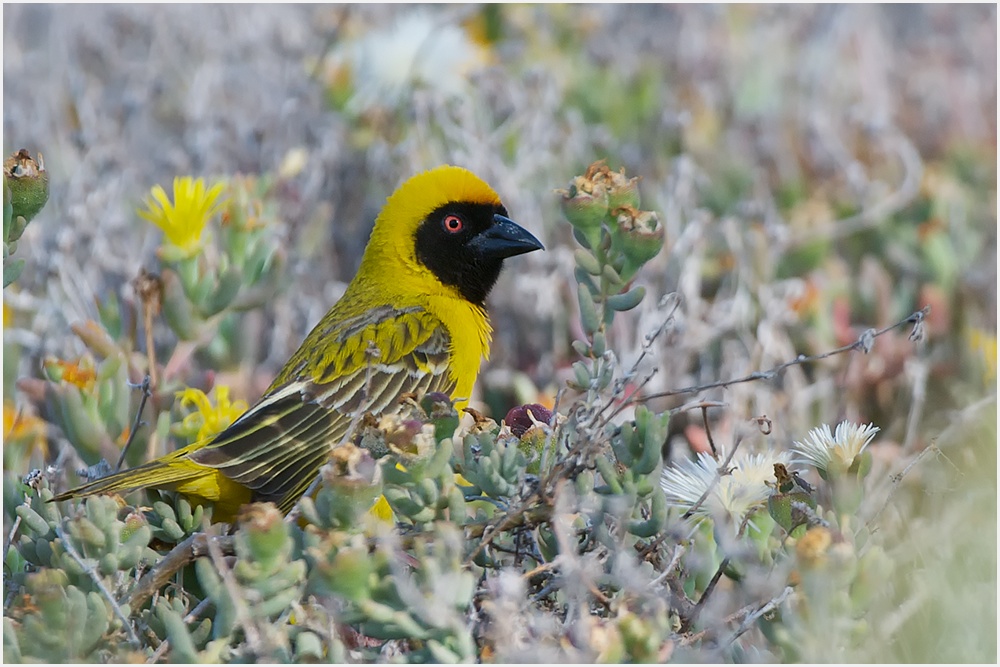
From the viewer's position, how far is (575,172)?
19.3ft

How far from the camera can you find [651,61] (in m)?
7.04

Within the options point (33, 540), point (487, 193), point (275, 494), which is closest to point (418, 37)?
point (487, 193)

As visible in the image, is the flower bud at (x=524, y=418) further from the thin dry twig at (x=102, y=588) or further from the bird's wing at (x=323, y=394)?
the thin dry twig at (x=102, y=588)

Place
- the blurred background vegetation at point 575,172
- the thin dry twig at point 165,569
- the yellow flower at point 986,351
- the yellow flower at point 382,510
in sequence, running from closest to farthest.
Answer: the thin dry twig at point 165,569, the yellow flower at point 382,510, the yellow flower at point 986,351, the blurred background vegetation at point 575,172

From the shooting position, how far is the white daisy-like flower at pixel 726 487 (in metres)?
2.74

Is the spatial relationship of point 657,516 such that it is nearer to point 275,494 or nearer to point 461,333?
point 275,494

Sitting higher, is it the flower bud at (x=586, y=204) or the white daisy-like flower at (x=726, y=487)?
the flower bud at (x=586, y=204)

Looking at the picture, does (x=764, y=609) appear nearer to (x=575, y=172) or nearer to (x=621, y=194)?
(x=621, y=194)

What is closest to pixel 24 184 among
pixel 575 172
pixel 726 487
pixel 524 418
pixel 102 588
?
pixel 102 588

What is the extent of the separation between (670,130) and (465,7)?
5.01 ft

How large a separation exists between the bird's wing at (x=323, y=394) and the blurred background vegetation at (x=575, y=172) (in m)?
0.37

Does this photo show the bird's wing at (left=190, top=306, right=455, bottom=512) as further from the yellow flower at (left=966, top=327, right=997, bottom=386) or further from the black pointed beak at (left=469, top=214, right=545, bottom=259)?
the yellow flower at (left=966, top=327, right=997, bottom=386)

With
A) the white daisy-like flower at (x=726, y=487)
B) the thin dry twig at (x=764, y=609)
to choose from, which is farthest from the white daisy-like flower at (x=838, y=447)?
the thin dry twig at (x=764, y=609)

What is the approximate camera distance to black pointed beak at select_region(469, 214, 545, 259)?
4297mm
